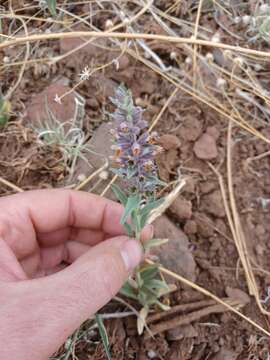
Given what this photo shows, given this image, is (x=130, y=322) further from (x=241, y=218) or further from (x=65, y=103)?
(x=65, y=103)

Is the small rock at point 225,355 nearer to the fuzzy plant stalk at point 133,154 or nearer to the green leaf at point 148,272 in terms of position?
the green leaf at point 148,272

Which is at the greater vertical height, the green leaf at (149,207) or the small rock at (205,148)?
the green leaf at (149,207)

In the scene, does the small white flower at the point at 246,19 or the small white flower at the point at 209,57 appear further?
the small white flower at the point at 246,19

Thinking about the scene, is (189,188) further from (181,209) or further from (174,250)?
(174,250)

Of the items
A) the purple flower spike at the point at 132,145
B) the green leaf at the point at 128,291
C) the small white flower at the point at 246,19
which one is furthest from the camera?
the small white flower at the point at 246,19

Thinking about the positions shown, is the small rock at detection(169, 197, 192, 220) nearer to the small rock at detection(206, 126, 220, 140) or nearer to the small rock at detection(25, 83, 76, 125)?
the small rock at detection(206, 126, 220, 140)

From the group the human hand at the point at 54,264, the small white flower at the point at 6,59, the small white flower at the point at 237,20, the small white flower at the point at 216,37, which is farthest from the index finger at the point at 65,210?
the small white flower at the point at 237,20

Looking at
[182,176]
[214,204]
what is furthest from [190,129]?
[214,204]
